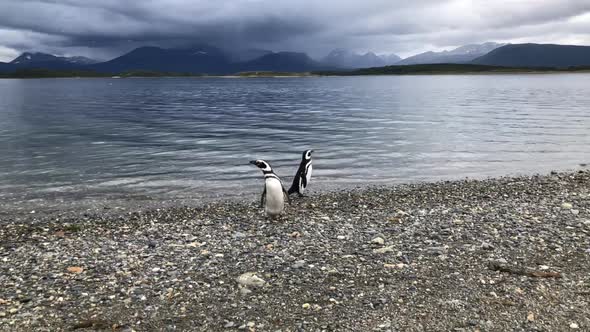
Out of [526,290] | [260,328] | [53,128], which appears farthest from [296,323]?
[53,128]

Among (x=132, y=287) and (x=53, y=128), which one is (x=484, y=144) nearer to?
(x=132, y=287)

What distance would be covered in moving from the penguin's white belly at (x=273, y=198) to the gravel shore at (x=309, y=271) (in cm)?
61

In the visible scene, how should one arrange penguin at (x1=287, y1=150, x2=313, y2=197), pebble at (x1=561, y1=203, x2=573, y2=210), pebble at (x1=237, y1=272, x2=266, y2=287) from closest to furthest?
pebble at (x1=237, y1=272, x2=266, y2=287) < pebble at (x1=561, y1=203, x2=573, y2=210) < penguin at (x1=287, y1=150, x2=313, y2=197)

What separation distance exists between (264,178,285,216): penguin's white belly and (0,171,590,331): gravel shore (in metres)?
0.61

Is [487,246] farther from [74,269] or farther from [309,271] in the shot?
[74,269]

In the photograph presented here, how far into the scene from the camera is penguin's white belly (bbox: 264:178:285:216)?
1430 centimetres

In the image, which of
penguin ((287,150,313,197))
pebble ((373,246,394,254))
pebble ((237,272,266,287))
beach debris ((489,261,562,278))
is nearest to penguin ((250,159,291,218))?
penguin ((287,150,313,197))

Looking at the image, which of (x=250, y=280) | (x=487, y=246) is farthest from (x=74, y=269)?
(x=487, y=246)

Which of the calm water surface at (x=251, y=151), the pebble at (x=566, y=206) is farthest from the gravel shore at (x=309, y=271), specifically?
the calm water surface at (x=251, y=151)

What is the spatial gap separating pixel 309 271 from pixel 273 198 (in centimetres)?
508

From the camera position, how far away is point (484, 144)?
31.4 meters

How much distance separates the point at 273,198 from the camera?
46.9 ft

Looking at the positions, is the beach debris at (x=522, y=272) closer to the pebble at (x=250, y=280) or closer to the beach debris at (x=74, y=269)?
the pebble at (x=250, y=280)

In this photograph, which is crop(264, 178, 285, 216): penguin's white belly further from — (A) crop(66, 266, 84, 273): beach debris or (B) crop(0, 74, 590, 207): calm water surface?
(A) crop(66, 266, 84, 273): beach debris
